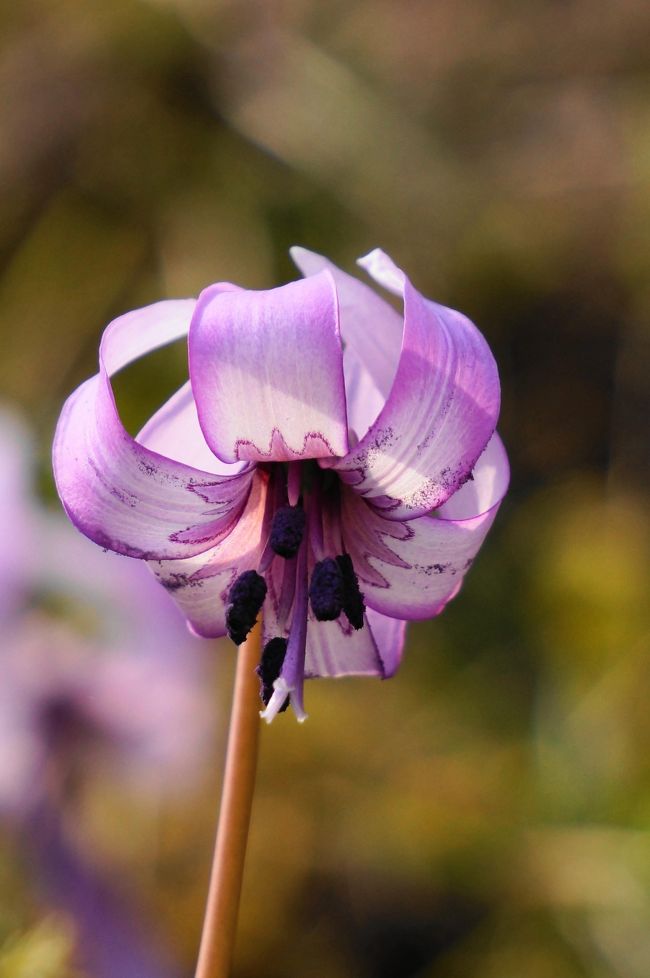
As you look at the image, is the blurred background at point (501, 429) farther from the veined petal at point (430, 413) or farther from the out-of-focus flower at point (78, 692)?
the veined petal at point (430, 413)

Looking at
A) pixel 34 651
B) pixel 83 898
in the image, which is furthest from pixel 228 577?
pixel 34 651

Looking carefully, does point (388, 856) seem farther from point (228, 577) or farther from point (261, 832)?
point (228, 577)

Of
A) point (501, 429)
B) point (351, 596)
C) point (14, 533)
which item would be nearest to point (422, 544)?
point (351, 596)

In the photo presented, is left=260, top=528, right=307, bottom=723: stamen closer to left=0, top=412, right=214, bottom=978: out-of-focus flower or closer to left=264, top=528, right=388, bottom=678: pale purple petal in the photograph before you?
left=264, top=528, right=388, bottom=678: pale purple petal

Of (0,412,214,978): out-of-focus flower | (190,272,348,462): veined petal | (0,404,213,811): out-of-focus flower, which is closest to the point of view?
(190,272,348,462): veined petal

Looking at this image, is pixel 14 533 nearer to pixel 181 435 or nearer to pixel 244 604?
pixel 181 435

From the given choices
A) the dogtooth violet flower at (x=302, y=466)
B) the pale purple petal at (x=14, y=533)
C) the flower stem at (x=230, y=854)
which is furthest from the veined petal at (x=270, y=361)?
the pale purple petal at (x=14, y=533)

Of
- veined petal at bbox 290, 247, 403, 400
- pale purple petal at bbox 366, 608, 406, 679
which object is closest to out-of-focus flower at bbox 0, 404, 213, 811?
pale purple petal at bbox 366, 608, 406, 679
